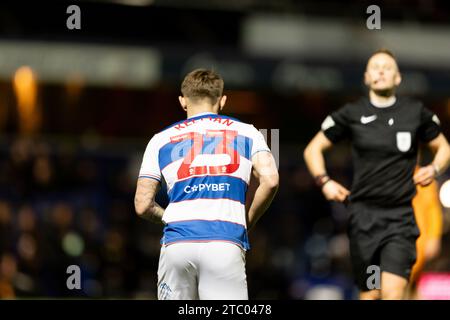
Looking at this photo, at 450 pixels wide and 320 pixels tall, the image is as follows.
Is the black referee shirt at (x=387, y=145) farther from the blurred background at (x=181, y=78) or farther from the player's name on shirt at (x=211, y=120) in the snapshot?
the blurred background at (x=181, y=78)

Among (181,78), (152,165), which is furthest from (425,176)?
(181,78)

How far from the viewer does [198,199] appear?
5.62 metres

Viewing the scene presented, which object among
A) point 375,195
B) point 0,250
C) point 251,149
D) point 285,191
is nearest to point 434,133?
point 375,195

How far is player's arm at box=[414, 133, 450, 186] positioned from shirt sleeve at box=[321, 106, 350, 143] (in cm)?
69

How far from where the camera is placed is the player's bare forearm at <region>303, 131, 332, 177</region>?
767cm

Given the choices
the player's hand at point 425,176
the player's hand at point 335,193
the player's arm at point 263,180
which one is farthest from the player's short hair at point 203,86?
the player's hand at point 425,176

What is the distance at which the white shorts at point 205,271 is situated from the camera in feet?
18.1

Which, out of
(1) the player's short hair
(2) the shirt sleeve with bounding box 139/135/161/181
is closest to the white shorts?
(2) the shirt sleeve with bounding box 139/135/161/181

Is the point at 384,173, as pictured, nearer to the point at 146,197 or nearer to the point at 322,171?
the point at 322,171

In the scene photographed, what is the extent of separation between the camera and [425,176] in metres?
7.37

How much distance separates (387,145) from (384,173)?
0.22 metres
